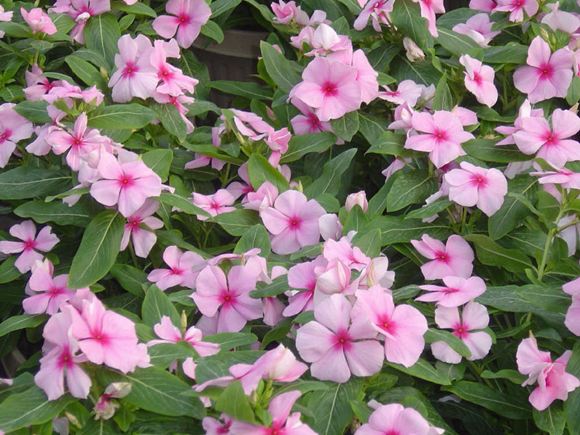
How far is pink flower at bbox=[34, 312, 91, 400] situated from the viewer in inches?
46.2

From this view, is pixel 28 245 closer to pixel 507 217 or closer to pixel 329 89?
pixel 329 89

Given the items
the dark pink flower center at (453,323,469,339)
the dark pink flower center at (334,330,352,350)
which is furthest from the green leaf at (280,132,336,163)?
the dark pink flower center at (334,330,352,350)

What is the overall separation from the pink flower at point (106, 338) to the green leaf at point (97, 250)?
0.39m

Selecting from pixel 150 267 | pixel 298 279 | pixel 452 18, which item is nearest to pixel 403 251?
pixel 298 279

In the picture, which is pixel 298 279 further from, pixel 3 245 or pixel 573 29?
pixel 573 29

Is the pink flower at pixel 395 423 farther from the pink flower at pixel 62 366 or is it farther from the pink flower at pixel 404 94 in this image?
the pink flower at pixel 404 94

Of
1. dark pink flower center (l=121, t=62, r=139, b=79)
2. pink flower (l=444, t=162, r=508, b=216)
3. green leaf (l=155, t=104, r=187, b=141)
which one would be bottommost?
green leaf (l=155, t=104, r=187, b=141)

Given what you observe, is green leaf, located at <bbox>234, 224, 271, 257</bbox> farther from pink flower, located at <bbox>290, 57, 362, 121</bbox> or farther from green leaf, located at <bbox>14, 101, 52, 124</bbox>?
green leaf, located at <bbox>14, 101, 52, 124</bbox>

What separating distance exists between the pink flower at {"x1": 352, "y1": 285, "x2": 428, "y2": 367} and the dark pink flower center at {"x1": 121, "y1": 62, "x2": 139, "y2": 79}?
0.84 metres

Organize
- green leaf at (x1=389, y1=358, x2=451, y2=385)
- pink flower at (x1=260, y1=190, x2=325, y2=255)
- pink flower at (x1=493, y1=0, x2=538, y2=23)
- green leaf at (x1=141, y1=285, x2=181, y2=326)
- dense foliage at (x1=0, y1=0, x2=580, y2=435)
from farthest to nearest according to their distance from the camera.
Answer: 1. pink flower at (x1=493, y1=0, x2=538, y2=23)
2. pink flower at (x1=260, y1=190, x2=325, y2=255)
3. green leaf at (x1=141, y1=285, x2=181, y2=326)
4. green leaf at (x1=389, y1=358, x2=451, y2=385)
5. dense foliage at (x1=0, y1=0, x2=580, y2=435)

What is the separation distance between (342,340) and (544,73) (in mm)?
985

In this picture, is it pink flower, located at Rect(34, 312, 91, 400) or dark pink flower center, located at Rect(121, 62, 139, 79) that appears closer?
pink flower, located at Rect(34, 312, 91, 400)

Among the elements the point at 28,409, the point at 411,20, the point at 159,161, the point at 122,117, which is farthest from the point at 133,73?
the point at 28,409

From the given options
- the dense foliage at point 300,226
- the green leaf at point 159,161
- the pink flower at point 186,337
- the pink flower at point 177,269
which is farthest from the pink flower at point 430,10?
the pink flower at point 186,337
